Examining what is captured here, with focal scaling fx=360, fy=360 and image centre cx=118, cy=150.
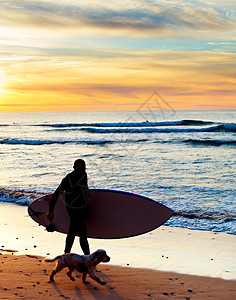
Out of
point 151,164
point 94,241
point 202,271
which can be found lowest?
point 151,164

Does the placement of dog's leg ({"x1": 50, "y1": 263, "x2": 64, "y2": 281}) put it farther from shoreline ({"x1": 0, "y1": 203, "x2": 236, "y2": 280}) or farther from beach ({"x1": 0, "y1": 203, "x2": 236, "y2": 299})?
shoreline ({"x1": 0, "y1": 203, "x2": 236, "y2": 280})

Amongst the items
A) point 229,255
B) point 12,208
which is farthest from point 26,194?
point 229,255

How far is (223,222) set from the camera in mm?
6891

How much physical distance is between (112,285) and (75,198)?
110 cm

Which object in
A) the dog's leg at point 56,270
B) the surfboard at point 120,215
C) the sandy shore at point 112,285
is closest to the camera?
the sandy shore at point 112,285

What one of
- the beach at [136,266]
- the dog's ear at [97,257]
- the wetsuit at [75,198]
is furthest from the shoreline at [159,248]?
the dog's ear at [97,257]

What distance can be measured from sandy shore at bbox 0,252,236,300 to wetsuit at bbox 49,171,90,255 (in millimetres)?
507

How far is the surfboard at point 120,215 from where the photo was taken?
5297mm

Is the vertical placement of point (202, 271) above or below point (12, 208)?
above

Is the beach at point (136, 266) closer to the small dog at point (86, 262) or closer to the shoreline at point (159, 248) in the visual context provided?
the shoreline at point (159, 248)

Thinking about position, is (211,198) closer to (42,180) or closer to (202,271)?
(202,271)

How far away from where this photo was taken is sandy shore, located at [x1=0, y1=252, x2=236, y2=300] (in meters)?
3.77

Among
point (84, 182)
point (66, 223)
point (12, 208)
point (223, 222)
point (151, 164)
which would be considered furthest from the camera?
point (151, 164)

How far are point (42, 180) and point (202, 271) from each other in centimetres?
761
